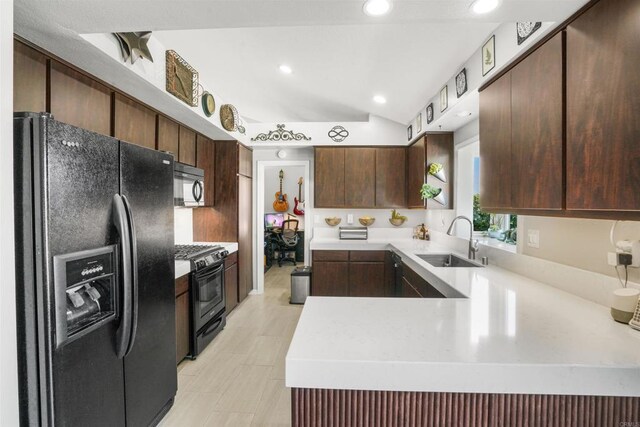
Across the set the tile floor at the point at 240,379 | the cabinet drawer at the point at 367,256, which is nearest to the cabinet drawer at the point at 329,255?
the cabinet drawer at the point at 367,256

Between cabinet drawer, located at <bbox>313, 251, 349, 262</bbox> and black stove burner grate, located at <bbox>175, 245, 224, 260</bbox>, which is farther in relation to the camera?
cabinet drawer, located at <bbox>313, 251, 349, 262</bbox>

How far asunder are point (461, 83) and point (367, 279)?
2437mm

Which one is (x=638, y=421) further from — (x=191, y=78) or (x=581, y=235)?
(x=191, y=78)

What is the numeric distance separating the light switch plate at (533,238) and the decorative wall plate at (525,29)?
1123 millimetres

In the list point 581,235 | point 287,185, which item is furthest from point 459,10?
point 287,185

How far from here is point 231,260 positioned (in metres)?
3.74

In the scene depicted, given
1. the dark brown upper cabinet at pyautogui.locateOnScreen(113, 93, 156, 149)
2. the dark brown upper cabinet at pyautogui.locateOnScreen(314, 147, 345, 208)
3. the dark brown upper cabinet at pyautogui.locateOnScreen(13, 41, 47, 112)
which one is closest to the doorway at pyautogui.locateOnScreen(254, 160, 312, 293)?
the dark brown upper cabinet at pyautogui.locateOnScreen(314, 147, 345, 208)

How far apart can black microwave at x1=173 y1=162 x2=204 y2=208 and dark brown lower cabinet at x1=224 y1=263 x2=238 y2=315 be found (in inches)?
37.2

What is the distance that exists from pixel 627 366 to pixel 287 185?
7.57 metres

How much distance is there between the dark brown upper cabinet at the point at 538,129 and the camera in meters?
1.31

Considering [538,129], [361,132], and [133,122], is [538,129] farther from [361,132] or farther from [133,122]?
[361,132]

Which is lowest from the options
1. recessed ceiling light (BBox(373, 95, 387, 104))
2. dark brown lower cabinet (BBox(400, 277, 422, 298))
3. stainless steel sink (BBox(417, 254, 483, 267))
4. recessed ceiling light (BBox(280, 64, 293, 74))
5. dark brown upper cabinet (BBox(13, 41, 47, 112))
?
dark brown lower cabinet (BBox(400, 277, 422, 298))

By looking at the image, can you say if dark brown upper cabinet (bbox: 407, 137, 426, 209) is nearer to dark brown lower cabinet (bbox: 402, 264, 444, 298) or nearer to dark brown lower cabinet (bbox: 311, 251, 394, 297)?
dark brown lower cabinet (bbox: 311, 251, 394, 297)

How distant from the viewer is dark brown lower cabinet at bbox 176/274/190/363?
246 cm
